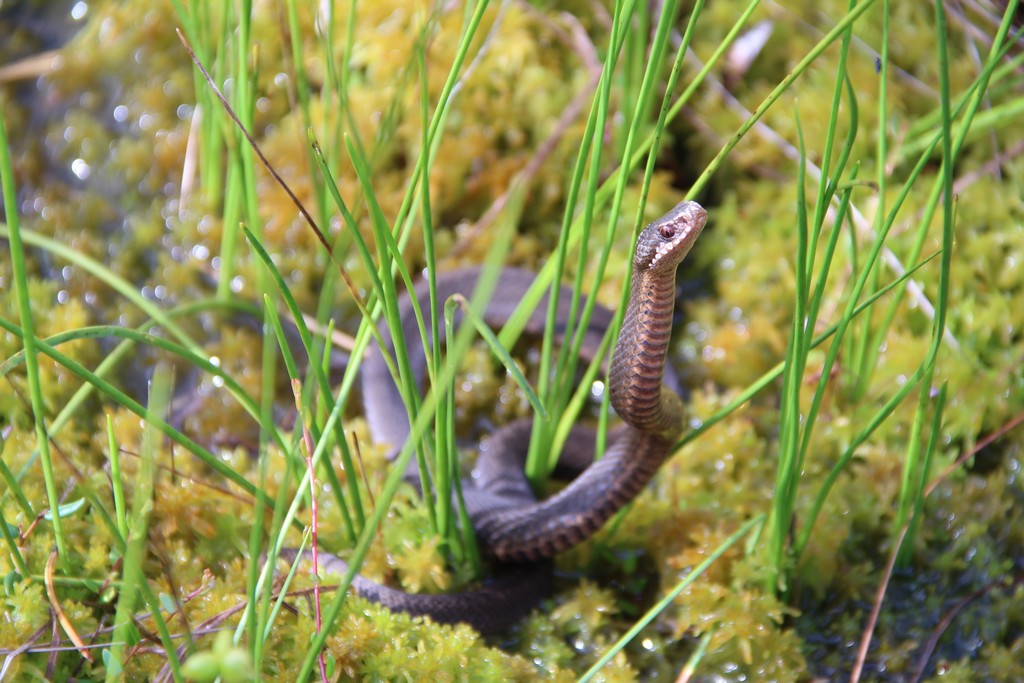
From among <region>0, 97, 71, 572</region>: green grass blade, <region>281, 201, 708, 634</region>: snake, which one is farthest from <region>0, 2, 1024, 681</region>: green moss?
<region>0, 97, 71, 572</region>: green grass blade

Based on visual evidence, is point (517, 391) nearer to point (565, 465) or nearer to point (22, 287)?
point (565, 465)

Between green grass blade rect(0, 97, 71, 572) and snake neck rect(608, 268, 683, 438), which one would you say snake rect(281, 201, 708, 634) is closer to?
snake neck rect(608, 268, 683, 438)

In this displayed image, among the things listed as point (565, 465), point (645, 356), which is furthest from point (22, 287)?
point (565, 465)

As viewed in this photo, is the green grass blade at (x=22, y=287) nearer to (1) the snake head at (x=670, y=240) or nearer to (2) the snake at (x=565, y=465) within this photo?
(2) the snake at (x=565, y=465)

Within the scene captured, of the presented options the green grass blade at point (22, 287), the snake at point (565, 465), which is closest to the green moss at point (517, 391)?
the snake at point (565, 465)

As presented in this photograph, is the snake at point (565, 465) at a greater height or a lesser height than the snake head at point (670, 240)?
lesser

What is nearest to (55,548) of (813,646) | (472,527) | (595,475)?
(472,527)
